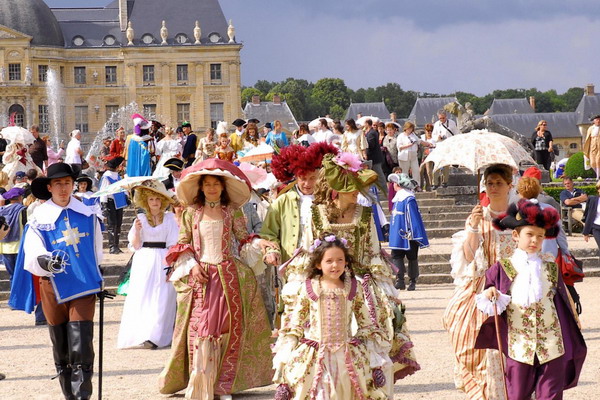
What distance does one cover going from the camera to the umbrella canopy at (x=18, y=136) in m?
20.7

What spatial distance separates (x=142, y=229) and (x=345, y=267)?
4348 mm

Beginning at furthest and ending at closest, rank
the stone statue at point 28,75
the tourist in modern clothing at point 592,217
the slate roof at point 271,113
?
the stone statue at point 28,75 → the slate roof at point 271,113 → the tourist in modern clothing at point 592,217

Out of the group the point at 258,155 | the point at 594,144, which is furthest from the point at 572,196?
the point at 258,155

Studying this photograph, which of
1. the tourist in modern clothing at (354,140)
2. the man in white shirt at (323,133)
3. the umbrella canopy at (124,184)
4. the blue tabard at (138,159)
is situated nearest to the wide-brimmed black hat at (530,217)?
the umbrella canopy at (124,184)

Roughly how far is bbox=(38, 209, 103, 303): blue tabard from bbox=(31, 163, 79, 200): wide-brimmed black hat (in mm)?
244

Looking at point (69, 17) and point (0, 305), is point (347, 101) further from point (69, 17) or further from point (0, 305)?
point (0, 305)

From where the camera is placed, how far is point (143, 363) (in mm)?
9078

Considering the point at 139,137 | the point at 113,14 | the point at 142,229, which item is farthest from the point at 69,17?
the point at 142,229

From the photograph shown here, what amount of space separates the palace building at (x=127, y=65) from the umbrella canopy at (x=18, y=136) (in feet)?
190

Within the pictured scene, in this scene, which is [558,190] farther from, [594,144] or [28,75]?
[28,75]

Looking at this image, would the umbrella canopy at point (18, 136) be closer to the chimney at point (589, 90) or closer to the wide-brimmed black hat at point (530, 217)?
the wide-brimmed black hat at point (530, 217)

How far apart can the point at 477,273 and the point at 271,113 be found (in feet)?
239

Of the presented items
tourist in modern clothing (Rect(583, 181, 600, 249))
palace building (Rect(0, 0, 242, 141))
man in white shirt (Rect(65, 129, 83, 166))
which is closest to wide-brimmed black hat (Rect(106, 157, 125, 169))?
man in white shirt (Rect(65, 129, 83, 166))

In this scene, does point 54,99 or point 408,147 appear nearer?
point 408,147
